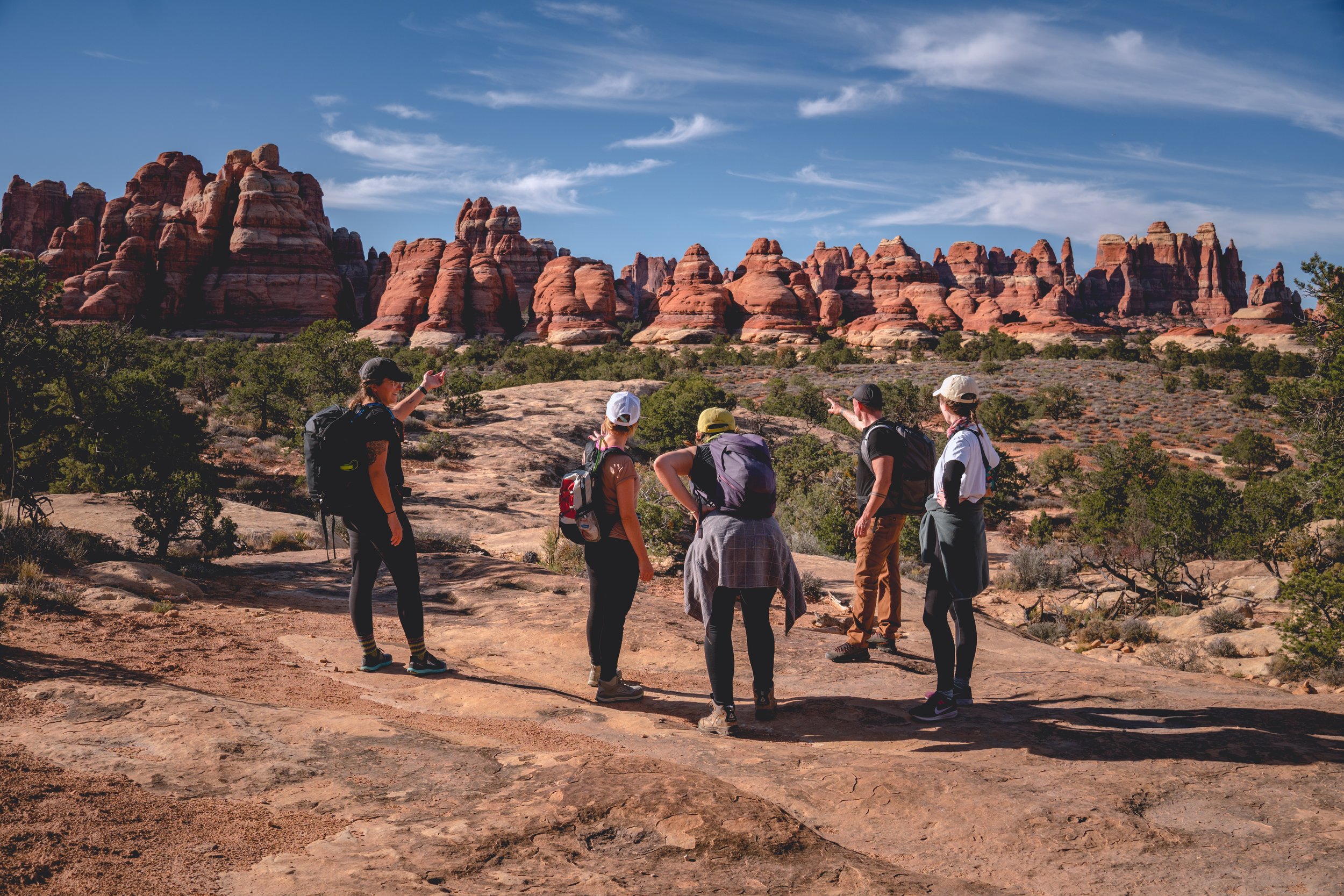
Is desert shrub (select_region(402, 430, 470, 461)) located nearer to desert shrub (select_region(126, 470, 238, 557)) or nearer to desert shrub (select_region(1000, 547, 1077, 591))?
desert shrub (select_region(126, 470, 238, 557))

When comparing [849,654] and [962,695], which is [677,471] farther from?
[849,654]

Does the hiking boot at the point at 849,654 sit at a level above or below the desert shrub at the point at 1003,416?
below

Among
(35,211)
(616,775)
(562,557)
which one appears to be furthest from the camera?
(35,211)

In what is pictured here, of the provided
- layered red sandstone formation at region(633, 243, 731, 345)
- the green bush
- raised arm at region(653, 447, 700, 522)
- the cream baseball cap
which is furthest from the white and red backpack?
layered red sandstone formation at region(633, 243, 731, 345)

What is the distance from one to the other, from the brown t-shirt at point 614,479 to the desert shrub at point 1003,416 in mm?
26490

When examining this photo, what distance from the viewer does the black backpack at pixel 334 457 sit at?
176 inches

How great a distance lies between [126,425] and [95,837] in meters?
7.61

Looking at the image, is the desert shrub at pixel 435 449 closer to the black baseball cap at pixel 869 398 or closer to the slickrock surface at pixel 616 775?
the slickrock surface at pixel 616 775

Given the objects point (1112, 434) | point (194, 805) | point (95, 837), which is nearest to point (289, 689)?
point (194, 805)

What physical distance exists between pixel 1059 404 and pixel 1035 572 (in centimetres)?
2369

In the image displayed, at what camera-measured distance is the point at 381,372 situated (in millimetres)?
4742

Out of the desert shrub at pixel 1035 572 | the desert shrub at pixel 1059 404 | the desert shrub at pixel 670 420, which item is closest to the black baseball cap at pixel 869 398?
the desert shrub at pixel 1035 572

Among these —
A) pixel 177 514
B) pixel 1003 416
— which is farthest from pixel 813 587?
pixel 1003 416

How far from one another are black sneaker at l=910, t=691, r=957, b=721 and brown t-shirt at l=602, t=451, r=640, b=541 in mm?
1889
